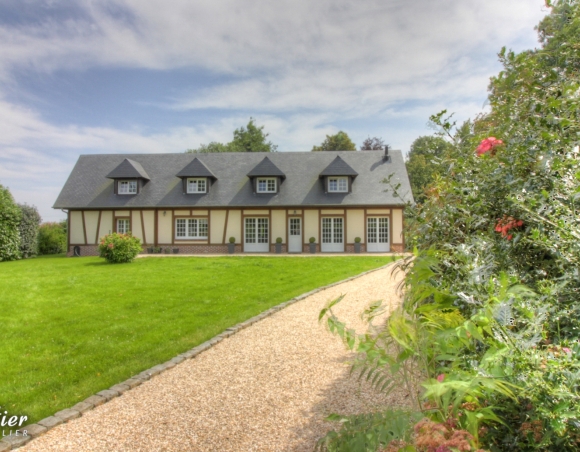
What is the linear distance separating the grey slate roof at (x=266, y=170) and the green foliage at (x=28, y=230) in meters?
13.0

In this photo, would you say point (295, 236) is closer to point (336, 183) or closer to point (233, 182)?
point (336, 183)

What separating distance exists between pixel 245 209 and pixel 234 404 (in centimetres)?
1780

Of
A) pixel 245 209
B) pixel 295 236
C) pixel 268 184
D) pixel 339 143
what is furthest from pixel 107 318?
pixel 339 143

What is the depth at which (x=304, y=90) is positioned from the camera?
12227 millimetres

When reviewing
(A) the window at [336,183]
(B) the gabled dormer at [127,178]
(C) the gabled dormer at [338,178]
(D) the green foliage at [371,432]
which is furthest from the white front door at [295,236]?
(D) the green foliage at [371,432]

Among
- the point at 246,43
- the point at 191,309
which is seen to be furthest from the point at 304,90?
the point at 191,309

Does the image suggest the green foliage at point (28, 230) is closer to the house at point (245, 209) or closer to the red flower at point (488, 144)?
the house at point (245, 209)

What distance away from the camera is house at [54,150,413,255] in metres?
20.6

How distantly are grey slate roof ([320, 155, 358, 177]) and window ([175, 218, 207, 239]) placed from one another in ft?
24.4

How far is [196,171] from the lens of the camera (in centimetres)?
2141

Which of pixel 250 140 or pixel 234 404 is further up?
pixel 250 140

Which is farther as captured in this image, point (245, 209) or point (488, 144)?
point (245, 209)

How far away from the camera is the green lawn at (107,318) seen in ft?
13.0

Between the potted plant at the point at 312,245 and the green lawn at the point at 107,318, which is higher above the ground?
the potted plant at the point at 312,245
